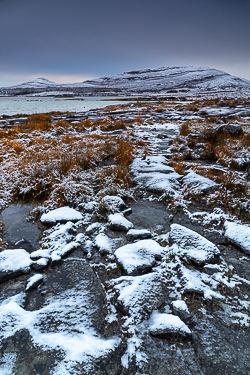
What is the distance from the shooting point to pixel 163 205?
15.2ft

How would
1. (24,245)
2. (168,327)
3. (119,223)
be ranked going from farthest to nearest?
(119,223)
(24,245)
(168,327)

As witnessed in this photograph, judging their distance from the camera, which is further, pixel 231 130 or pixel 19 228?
pixel 231 130

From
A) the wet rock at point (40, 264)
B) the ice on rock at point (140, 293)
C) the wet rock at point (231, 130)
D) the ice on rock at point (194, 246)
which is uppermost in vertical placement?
the wet rock at point (231, 130)

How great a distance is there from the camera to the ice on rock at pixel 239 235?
10.3 ft

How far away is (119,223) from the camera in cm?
Answer: 384

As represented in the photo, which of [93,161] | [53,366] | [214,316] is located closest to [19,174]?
[93,161]

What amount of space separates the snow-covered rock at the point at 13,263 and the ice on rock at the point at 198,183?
3587 mm

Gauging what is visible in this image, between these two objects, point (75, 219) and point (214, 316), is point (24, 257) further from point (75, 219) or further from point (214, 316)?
point (214, 316)

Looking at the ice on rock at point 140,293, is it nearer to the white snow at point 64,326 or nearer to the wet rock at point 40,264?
the white snow at point 64,326

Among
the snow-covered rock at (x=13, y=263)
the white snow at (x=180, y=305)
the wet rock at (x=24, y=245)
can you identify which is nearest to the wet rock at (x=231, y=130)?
the white snow at (x=180, y=305)

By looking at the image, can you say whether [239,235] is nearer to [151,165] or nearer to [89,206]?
[89,206]

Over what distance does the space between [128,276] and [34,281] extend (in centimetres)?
118

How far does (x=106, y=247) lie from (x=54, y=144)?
704cm

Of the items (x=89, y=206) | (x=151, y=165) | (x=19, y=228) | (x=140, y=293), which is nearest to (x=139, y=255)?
(x=140, y=293)
